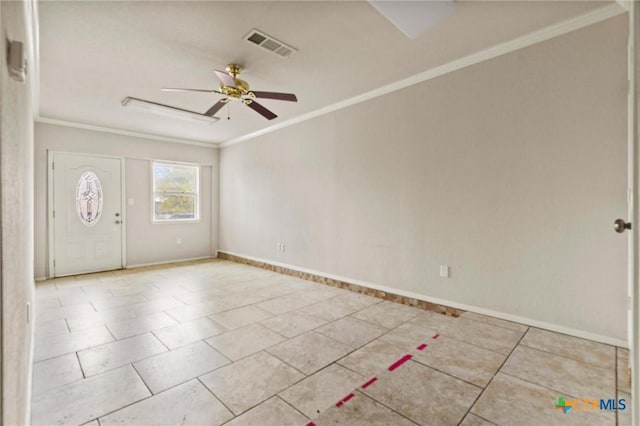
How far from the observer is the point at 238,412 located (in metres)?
1.75

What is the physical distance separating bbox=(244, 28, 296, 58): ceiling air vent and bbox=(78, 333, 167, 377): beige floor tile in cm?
280

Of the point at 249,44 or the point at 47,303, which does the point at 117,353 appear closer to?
the point at 47,303

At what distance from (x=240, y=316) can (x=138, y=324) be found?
1.01 m

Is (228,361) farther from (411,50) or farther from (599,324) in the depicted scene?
(411,50)

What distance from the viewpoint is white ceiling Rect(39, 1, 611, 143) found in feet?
7.71

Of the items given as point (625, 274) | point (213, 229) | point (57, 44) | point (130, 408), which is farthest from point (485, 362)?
point (213, 229)

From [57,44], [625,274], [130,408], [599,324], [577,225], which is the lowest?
[130,408]

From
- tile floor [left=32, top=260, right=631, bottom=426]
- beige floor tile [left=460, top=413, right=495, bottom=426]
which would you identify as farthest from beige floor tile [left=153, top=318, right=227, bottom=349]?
beige floor tile [left=460, top=413, right=495, bottom=426]

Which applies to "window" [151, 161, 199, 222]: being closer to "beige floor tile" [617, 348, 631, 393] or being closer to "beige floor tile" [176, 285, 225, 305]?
"beige floor tile" [176, 285, 225, 305]

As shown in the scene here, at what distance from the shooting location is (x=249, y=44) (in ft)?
9.12

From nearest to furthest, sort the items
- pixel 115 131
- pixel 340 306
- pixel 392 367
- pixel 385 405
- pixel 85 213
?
pixel 385 405, pixel 392 367, pixel 340 306, pixel 85 213, pixel 115 131

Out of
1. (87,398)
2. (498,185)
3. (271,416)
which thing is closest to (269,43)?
(498,185)

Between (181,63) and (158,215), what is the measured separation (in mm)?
4075

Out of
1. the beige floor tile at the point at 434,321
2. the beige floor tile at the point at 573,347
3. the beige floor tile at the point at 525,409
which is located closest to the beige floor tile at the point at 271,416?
the beige floor tile at the point at 525,409
